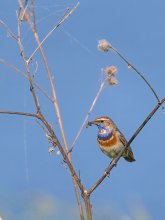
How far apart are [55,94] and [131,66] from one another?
1.06 ft

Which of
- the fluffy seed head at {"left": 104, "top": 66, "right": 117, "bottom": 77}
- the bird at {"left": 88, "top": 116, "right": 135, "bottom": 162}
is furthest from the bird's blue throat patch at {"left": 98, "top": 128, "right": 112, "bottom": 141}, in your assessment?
the fluffy seed head at {"left": 104, "top": 66, "right": 117, "bottom": 77}

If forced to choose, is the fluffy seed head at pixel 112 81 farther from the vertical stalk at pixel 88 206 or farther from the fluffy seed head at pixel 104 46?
the vertical stalk at pixel 88 206

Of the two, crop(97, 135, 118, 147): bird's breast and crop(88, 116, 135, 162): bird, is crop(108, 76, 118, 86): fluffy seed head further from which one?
crop(97, 135, 118, 147): bird's breast

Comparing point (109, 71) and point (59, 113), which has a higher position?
point (109, 71)

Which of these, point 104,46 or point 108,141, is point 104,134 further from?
point 104,46

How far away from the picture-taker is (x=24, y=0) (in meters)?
2.20

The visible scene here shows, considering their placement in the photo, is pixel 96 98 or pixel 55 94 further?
pixel 96 98

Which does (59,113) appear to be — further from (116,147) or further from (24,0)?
(116,147)

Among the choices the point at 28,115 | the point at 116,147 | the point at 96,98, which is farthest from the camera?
the point at 116,147

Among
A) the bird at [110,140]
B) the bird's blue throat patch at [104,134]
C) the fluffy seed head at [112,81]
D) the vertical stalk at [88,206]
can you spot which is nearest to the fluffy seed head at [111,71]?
the fluffy seed head at [112,81]

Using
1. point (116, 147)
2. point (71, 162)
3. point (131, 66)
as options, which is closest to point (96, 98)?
point (131, 66)

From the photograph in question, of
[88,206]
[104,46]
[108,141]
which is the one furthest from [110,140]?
[88,206]

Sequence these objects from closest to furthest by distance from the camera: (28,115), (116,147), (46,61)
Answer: (28,115) < (46,61) < (116,147)

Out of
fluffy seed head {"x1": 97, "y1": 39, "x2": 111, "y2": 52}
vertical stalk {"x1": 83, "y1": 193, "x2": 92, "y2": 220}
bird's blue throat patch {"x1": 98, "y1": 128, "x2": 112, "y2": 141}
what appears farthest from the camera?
bird's blue throat patch {"x1": 98, "y1": 128, "x2": 112, "y2": 141}
